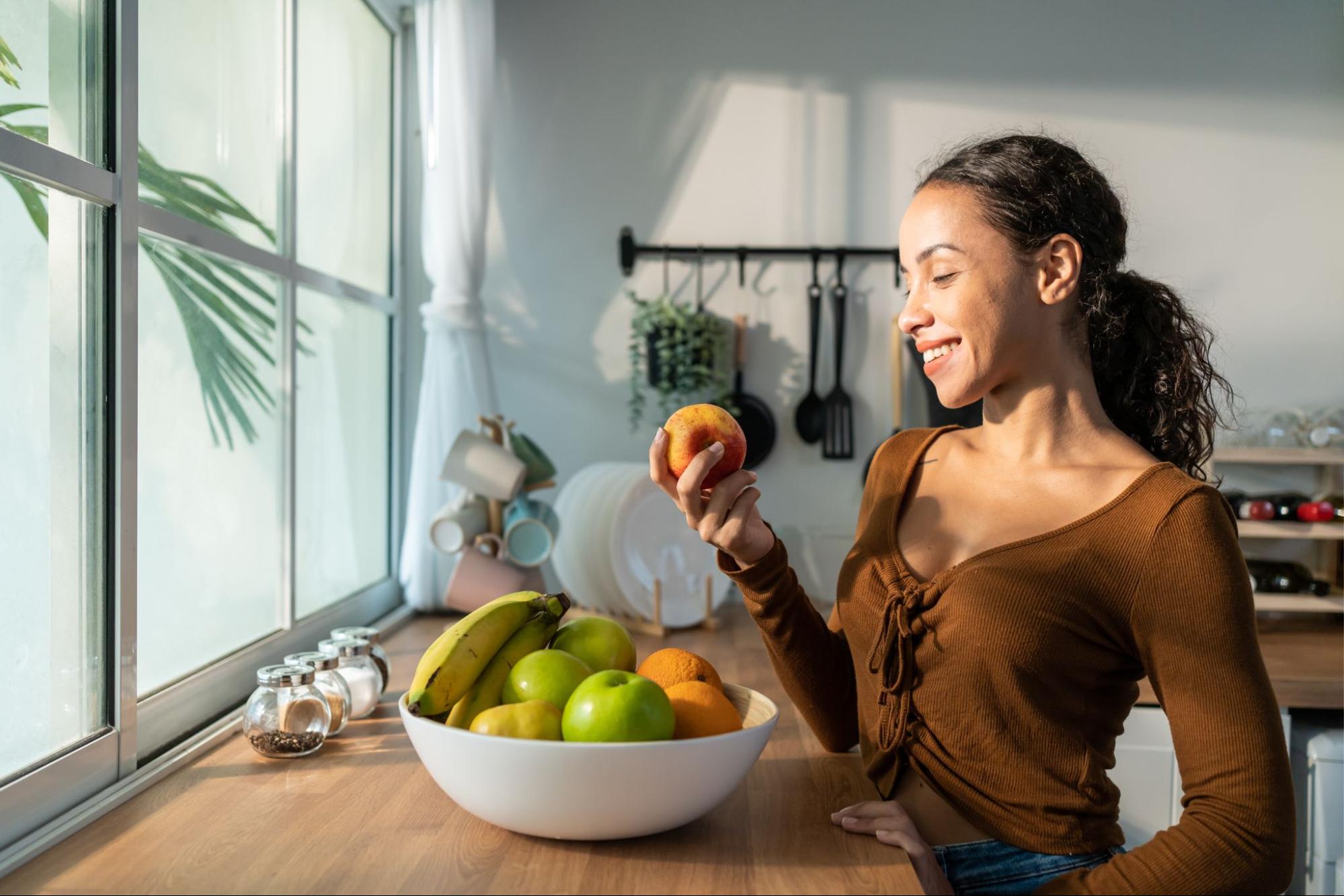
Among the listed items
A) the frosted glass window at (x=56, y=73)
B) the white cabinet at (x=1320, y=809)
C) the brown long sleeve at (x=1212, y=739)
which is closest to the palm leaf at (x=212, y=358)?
the frosted glass window at (x=56, y=73)

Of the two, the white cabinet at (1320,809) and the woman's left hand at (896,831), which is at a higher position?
the woman's left hand at (896,831)

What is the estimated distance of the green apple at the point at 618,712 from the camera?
2.56ft

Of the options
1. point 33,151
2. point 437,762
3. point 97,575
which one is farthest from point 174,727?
point 33,151

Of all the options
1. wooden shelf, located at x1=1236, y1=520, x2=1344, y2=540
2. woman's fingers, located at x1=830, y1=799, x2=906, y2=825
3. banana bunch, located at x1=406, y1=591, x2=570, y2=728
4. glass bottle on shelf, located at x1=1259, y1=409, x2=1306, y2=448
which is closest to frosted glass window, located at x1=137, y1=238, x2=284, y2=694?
banana bunch, located at x1=406, y1=591, x2=570, y2=728

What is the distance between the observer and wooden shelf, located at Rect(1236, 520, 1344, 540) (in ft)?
6.78

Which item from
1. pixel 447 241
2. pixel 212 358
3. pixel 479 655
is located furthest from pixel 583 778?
pixel 447 241

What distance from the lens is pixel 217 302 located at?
142cm

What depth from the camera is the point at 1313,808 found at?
1759 millimetres

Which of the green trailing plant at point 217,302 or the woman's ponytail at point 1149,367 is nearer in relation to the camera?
the woman's ponytail at point 1149,367

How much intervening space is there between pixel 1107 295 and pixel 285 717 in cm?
99

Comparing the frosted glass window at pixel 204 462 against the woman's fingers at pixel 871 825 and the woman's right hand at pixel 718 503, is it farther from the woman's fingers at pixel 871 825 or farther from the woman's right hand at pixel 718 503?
the woman's fingers at pixel 871 825

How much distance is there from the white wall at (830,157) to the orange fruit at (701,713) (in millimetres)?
1480

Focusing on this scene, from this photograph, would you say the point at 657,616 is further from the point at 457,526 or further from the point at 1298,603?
the point at 1298,603

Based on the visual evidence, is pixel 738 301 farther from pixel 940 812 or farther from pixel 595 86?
pixel 940 812
